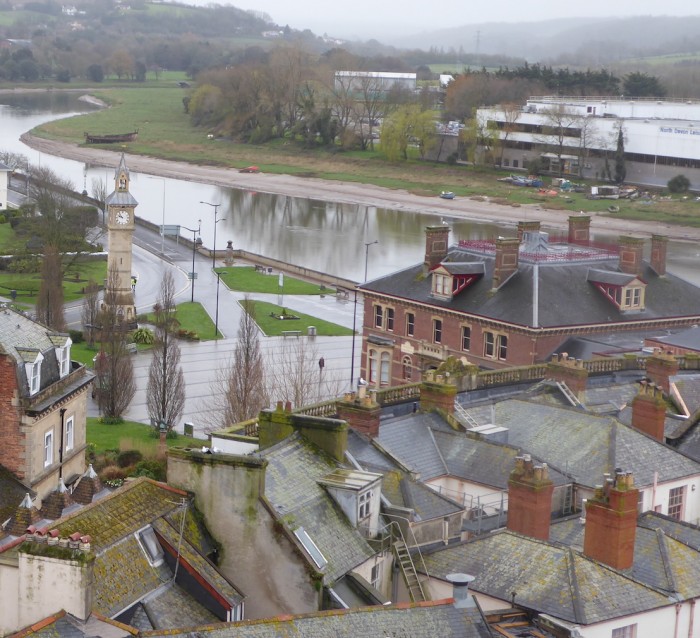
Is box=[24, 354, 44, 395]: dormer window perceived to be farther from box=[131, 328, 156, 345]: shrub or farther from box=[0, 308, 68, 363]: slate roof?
box=[131, 328, 156, 345]: shrub

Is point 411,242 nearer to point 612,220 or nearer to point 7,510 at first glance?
point 612,220

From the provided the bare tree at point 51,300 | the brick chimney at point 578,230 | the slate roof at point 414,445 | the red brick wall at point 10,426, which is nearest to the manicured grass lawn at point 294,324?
the bare tree at point 51,300

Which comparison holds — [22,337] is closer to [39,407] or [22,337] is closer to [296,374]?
[39,407]

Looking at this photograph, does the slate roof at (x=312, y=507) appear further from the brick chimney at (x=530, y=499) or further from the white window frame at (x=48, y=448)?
the white window frame at (x=48, y=448)

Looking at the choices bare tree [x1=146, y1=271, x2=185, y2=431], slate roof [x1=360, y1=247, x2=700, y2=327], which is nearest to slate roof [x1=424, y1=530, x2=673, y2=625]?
bare tree [x1=146, y1=271, x2=185, y2=431]

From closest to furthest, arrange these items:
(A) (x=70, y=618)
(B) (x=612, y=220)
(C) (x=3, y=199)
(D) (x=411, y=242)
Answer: (A) (x=70, y=618) → (C) (x=3, y=199) → (D) (x=411, y=242) → (B) (x=612, y=220)

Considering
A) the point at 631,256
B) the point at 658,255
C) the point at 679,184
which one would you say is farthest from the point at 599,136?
the point at 631,256

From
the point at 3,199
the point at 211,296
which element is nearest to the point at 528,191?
the point at 3,199
